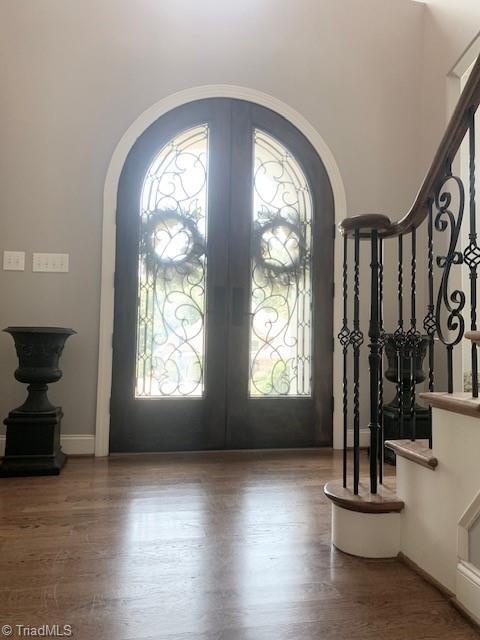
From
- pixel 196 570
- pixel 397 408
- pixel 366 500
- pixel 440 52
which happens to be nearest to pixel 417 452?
pixel 366 500

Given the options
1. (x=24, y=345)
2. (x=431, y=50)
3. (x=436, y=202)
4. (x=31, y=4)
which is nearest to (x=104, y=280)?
(x=24, y=345)

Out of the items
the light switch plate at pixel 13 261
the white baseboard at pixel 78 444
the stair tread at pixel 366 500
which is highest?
the light switch plate at pixel 13 261

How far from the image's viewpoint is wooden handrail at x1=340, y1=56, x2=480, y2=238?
136 centimetres

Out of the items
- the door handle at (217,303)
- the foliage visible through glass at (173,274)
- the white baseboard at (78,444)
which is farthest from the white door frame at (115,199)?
the door handle at (217,303)

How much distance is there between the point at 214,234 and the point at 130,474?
Result: 160 centimetres

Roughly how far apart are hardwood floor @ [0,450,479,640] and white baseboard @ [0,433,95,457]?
565 millimetres

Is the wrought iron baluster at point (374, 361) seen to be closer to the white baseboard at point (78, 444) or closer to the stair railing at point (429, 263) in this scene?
the stair railing at point (429, 263)

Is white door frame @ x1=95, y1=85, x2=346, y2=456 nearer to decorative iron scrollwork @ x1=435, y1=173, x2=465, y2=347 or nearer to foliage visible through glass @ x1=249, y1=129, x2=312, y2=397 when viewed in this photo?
foliage visible through glass @ x1=249, y1=129, x2=312, y2=397

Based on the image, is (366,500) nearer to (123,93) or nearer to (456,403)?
(456,403)

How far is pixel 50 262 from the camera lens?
9.47 ft

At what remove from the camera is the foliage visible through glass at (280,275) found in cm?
307

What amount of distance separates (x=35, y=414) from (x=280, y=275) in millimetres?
1762

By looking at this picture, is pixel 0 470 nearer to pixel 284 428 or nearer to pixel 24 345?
pixel 24 345

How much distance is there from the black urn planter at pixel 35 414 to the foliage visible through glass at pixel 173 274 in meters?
0.56
